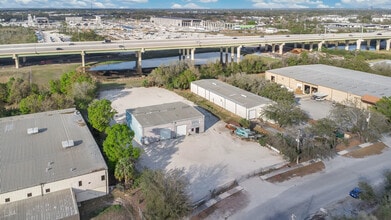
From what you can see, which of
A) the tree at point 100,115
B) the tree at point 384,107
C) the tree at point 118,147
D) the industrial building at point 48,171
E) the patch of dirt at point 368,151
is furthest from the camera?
the tree at point 384,107

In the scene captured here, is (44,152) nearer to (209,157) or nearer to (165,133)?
(165,133)

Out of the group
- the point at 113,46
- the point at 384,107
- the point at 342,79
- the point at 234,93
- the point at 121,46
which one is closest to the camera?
the point at 384,107

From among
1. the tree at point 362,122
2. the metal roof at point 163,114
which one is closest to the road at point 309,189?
the tree at point 362,122

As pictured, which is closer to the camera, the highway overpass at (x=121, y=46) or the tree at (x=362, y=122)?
the tree at (x=362, y=122)

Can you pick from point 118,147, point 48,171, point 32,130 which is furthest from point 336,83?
point 48,171

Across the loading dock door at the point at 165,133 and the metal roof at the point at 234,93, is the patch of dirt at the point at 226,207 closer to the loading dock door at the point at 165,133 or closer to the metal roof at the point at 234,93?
the loading dock door at the point at 165,133

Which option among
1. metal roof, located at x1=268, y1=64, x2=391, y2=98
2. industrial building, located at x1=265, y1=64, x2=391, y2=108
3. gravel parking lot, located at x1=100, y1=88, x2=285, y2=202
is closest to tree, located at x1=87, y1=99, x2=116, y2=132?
gravel parking lot, located at x1=100, y1=88, x2=285, y2=202
